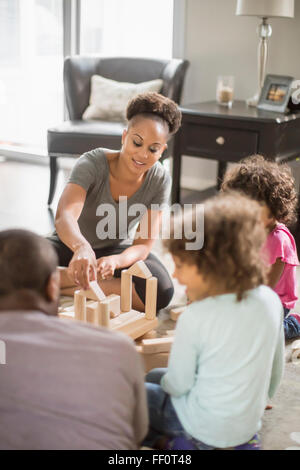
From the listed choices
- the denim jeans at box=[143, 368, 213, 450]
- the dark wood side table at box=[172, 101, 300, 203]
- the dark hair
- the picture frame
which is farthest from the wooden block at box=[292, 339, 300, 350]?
the picture frame

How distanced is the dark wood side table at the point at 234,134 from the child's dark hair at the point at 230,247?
1.63 m

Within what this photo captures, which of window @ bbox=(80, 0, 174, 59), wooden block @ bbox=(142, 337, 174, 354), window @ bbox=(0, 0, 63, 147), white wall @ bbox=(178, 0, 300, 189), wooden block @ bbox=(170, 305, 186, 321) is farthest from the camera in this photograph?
window @ bbox=(0, 0, 63, 147)

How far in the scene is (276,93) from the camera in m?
2.91

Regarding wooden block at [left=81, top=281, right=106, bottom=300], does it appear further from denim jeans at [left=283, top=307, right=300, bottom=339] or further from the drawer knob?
the drawer knob

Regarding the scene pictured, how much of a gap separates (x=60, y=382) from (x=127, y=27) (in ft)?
11.6

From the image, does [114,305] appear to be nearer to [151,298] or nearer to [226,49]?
[151,298]

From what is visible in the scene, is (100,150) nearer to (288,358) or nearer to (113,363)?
(288,358)

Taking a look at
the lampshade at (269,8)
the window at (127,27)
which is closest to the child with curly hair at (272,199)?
the lampshade at (269,8)

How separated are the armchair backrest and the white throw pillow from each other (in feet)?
0.18

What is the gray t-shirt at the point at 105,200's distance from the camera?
1955mm

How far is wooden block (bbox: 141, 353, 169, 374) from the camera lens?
Result: 1662 millimetres

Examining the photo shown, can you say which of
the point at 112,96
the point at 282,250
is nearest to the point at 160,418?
the point at 282,250

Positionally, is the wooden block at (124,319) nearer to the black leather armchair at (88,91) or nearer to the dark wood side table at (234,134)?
the dark wood side table at (234,134)
